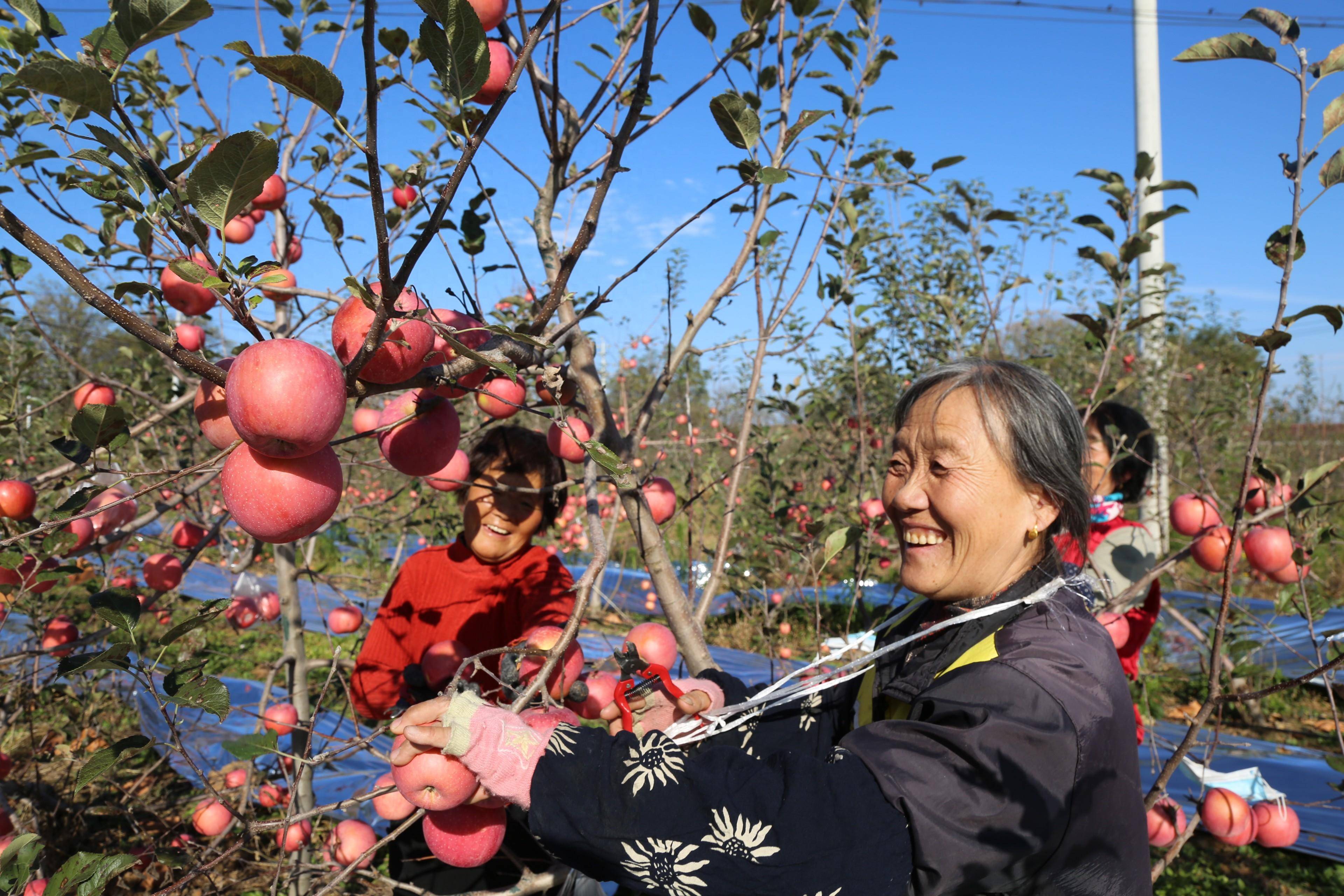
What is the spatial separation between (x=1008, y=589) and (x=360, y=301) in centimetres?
97

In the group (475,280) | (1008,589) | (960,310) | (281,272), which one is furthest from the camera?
(960,310)

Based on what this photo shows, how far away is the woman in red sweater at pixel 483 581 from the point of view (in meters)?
2.01

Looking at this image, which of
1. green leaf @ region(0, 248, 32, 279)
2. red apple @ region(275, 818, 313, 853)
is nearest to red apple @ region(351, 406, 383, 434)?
green leaf @ region(0, 248, 32, 279)

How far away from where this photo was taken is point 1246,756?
12.3 ft

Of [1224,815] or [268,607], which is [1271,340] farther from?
[268,607]

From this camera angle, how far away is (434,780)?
3.11 ft

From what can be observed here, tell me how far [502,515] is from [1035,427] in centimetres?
128

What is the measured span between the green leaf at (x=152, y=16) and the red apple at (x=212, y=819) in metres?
1.98

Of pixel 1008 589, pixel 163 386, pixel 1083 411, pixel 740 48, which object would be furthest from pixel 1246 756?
pixel 163 386

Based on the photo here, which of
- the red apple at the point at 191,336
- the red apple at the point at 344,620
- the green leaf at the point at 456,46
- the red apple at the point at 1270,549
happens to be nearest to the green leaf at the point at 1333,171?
the red apple at the point at 1270,549

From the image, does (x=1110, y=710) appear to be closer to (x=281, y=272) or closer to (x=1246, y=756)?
(x=281, y=272)

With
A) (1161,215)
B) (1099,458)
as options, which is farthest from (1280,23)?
(1099,458)

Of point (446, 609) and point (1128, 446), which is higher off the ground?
point (1128, 446)

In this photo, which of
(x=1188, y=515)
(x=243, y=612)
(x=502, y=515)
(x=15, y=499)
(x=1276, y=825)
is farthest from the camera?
(x=1188, y=515)
